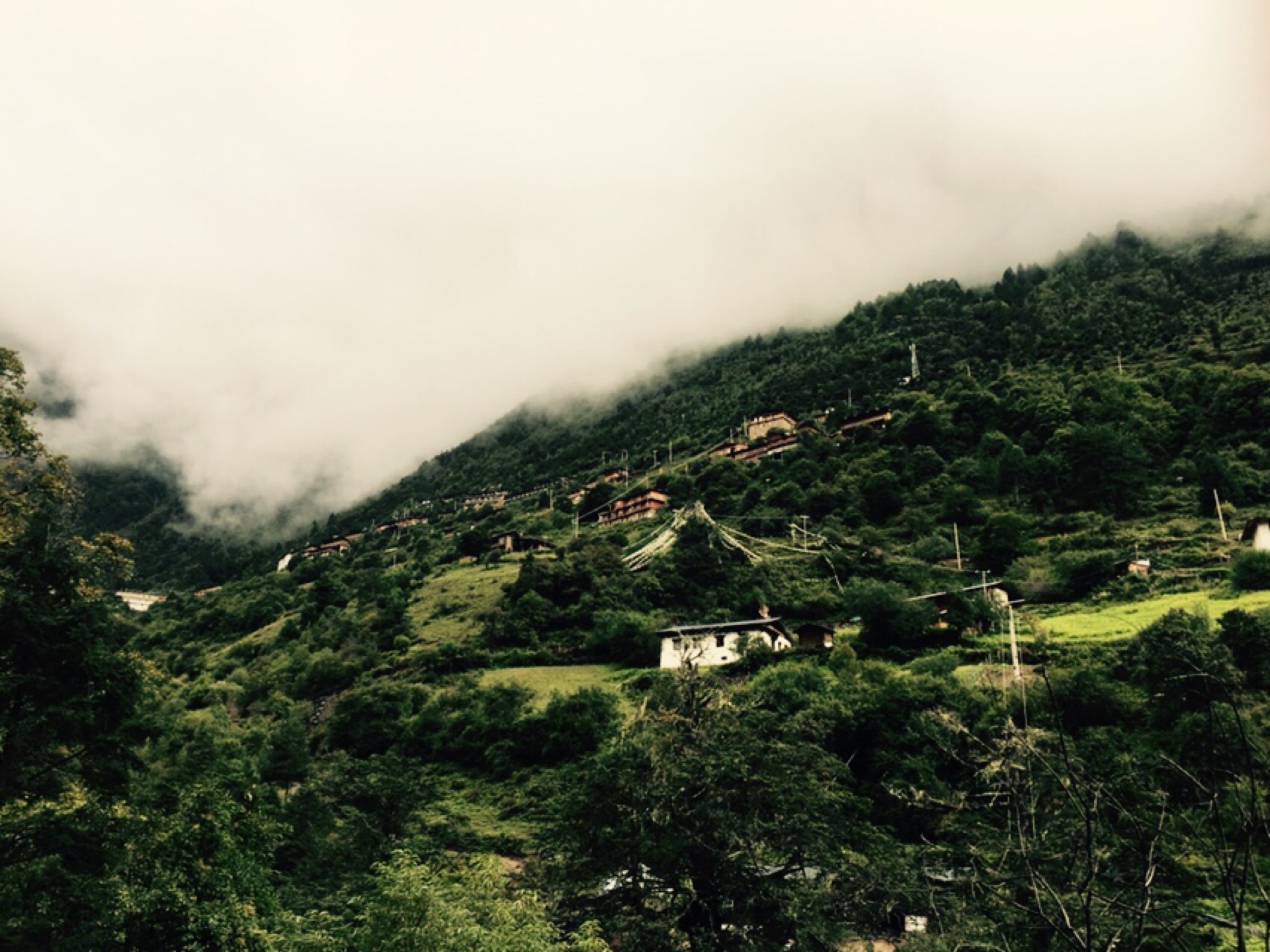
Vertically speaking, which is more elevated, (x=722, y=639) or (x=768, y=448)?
(x=768, y=448)

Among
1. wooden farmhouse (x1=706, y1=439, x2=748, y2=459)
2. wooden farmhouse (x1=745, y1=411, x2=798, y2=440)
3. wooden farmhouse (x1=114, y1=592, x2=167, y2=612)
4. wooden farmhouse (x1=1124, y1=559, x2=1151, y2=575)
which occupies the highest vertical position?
wooden farmhouse (x1=745, y1=411, x2=798, y2=440)

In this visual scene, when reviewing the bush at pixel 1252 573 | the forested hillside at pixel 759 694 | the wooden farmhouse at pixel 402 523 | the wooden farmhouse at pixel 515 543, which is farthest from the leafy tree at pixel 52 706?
the wooden farmhouse at pixel 402 523

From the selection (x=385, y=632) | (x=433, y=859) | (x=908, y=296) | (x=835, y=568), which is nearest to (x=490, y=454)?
(x=908, y=296)

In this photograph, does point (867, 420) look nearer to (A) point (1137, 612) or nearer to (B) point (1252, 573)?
(B) point (1252, 573)

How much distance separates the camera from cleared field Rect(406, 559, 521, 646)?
61.8 metres

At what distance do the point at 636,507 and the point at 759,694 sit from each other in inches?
2416

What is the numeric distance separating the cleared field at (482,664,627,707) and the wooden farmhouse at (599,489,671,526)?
3630cm

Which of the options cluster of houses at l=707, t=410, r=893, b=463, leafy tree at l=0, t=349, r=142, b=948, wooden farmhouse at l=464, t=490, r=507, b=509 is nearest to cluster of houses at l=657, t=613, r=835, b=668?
leafy tree at l=0, t=349, r=142, b=948

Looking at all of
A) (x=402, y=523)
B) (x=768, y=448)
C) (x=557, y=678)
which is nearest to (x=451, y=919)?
(x=557, y=678)

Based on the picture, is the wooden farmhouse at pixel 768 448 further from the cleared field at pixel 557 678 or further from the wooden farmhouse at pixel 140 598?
the wooden farmhouse at pixel 140 598

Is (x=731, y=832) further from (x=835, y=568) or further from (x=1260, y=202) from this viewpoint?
(x=1260, y=202)

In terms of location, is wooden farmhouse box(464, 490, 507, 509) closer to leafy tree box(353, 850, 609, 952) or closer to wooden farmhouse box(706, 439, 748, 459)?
wooden farmhouse box(706, 439, 748, 459)

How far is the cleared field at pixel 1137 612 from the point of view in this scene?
37.1m

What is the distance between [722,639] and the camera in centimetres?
4947
